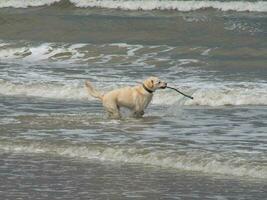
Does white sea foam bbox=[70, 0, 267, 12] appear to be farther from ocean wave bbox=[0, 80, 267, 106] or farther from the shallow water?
ocean wave bbox=[0, 80, 267, 106]

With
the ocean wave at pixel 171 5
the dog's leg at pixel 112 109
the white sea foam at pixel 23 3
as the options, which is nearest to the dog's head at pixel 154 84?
the dog's leg at pixel 112 109

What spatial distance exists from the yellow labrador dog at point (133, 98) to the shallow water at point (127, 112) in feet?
0.57

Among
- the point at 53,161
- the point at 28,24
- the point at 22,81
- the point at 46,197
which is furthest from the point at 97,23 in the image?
the point at 46,197

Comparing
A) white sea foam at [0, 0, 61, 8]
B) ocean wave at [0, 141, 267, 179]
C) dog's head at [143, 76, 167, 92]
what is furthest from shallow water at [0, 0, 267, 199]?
white sea foam at [0, 0, 61, 8]

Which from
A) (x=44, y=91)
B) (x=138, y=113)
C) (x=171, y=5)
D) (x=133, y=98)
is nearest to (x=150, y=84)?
(x=133, y=98)

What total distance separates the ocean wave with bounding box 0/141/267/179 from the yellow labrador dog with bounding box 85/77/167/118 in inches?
89.3

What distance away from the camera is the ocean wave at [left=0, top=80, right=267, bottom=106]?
51.9 ft

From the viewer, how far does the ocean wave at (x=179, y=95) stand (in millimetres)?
15812

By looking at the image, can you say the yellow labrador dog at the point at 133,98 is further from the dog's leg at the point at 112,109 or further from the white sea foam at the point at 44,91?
the white sea foam at the point at 44,91

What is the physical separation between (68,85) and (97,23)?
12.2 meters

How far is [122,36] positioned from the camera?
1057 inches

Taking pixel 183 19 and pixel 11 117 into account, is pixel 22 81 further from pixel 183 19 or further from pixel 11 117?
pixel 183 19

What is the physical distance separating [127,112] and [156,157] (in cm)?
361

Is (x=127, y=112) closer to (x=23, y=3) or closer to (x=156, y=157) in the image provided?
(x=156, y=157)
